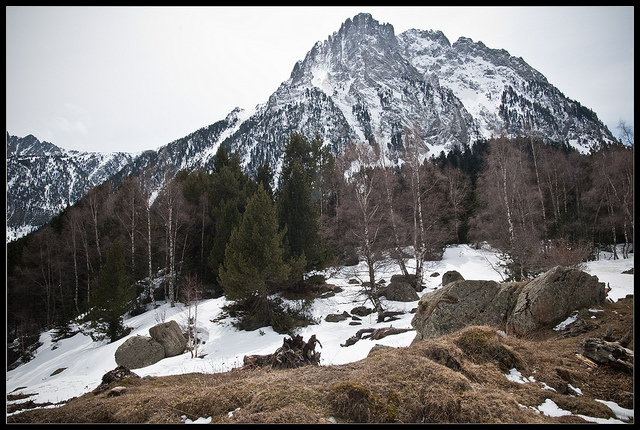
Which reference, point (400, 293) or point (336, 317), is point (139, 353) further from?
point (400, 293)

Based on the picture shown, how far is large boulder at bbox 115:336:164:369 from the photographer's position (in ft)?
37.0

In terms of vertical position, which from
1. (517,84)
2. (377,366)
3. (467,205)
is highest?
(517,84)

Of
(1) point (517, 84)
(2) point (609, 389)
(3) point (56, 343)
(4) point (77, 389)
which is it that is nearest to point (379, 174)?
(2) point (609, 389)

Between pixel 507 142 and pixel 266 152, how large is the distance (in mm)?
Result: 104358

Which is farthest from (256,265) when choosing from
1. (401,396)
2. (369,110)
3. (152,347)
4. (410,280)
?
(369,110)

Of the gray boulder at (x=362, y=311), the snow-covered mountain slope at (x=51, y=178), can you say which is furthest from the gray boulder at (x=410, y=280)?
the snow-covered mountain slope at (x=51, y=178)

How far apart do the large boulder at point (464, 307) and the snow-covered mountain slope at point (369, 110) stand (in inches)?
3148

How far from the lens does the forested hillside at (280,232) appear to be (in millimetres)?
14664

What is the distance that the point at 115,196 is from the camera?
2486 centimetres

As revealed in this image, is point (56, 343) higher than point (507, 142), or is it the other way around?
point (507, 142)

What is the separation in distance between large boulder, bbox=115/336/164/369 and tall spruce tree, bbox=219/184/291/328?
140 inches

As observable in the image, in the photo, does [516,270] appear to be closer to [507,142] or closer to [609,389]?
[507,142]

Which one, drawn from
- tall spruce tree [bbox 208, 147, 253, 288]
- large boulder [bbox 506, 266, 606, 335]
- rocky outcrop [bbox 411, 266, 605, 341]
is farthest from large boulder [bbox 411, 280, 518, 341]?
tall spruce tree [bbox 208, 147, 253, 288]

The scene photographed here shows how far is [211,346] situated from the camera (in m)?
12.6
